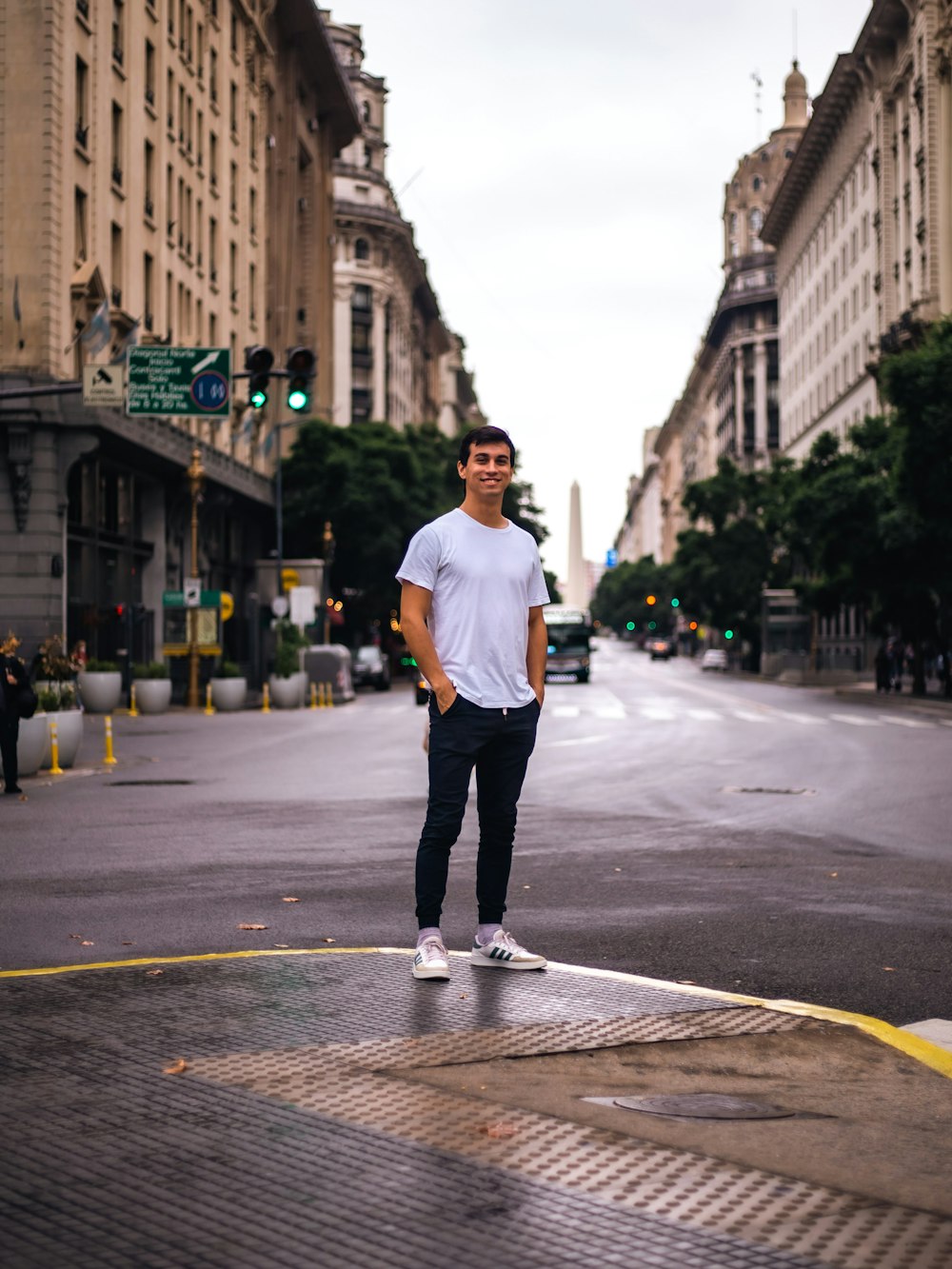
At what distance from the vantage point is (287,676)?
136 ft

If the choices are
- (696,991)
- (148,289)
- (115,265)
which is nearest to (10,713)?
(696,991)

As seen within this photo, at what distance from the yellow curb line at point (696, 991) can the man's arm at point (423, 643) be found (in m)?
1.13

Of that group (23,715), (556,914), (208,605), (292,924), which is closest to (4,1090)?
(292,924)

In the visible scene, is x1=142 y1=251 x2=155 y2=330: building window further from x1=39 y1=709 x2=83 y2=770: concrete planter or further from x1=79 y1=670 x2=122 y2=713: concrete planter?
x1=39 y1=709 x2=83 y2=770: concrete planter

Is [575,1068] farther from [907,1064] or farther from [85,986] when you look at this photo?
[85,986]

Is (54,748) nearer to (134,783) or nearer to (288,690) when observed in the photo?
(134,783)

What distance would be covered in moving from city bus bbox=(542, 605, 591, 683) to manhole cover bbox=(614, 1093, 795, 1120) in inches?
2339

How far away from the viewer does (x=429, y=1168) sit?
385cm

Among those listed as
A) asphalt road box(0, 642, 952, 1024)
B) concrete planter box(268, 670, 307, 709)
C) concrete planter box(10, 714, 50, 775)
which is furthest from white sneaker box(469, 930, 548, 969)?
concrete planter box(268, 670, 307, 709)

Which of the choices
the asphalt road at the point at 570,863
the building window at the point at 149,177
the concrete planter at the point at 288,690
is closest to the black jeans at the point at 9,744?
the asphalt road at the point at 570,863

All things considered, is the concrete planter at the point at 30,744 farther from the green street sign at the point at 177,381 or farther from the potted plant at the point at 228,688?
the potted plant at the point at 228,688

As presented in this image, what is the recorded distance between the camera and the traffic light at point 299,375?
71.8ft

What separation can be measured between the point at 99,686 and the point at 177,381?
947cm

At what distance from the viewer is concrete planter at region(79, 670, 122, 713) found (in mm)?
34938
